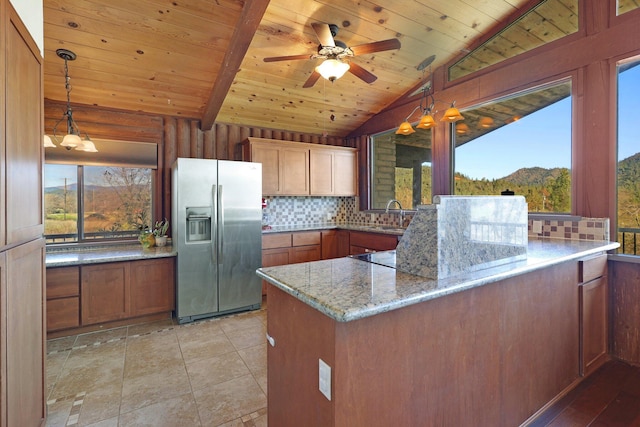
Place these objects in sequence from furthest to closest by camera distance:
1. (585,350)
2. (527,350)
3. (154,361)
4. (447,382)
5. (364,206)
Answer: (364,206)
(154,361)
(585,350)
(527,350)
(447,382)

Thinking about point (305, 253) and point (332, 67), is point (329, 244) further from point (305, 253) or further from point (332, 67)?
point (332, 67)

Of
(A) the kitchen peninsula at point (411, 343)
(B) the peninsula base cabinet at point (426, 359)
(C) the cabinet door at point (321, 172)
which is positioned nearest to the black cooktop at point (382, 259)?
(A) the kitchen peninsula at point (411, 343)

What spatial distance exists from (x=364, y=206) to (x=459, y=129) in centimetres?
195

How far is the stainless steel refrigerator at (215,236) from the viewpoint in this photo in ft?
10.8

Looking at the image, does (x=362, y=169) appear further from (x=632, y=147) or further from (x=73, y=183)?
(x=73, y=183)

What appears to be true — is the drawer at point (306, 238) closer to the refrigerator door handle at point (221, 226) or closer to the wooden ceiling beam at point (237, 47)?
the refrigerator door handle at point (221, 226)

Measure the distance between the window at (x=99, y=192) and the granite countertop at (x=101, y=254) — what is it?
0.54ft

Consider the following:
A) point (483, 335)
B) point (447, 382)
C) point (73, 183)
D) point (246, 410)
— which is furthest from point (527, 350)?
point (73, 183)

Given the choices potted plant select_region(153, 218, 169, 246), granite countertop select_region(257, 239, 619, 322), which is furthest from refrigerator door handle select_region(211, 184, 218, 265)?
granite countertop select_region(257, 239, 619, 322)

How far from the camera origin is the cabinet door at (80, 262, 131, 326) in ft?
9.76

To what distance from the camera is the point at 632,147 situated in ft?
8.22

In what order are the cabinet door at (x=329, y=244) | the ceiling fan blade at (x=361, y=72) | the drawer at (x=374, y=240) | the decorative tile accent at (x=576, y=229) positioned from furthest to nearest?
1. the cabinet door at (x=329, y=244)
2. the drawer at (x=374, y=240)
3. the ceiling fan blade at (x=361, y=72)
4. the decorative tile accent at (x=576, y=229)

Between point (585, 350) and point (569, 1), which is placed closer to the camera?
point (585, 350)

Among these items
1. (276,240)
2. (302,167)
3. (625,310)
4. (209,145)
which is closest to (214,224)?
(276,240)
